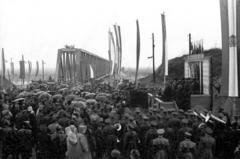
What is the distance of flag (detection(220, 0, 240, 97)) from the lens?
1059cm

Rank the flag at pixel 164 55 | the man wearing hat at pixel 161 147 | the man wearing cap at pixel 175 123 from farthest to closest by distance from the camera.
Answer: the flag at pixel 164 55, the man wearing cap at pixel 175 123, the man wearing hat at pixel 161 147

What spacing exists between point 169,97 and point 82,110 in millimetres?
7040

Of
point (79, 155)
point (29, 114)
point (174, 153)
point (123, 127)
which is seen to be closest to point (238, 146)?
point (174, 153)

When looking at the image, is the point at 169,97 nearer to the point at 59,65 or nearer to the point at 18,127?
the point at 18,127

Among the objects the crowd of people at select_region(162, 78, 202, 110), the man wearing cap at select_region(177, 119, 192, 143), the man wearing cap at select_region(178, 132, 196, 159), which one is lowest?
the man wearing cap at select_region(178, 132, 196, 159)

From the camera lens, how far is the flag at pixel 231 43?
34.7 feet

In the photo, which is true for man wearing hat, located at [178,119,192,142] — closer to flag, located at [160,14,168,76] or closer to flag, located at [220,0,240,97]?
flag, located at [220,0,240,97]

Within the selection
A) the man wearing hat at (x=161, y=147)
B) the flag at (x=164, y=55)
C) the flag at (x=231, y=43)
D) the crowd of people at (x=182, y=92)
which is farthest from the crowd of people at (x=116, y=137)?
the flag at (x=164, y=55)

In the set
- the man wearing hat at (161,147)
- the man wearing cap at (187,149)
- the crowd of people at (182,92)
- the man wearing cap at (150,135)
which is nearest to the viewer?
the man wearing cap at (187,149)

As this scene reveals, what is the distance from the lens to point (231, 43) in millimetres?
10594

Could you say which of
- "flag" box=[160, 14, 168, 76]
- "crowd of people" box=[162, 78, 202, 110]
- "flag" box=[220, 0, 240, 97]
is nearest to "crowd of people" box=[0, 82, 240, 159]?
"flag" box=[220, 0, 240, 97]

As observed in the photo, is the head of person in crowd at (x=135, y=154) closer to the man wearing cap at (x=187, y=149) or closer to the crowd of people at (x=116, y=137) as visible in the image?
the crowd of people at (x=116, y=137)

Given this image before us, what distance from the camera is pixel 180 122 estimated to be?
8.48 m

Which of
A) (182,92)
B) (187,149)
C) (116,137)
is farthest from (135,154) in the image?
(182,92)
